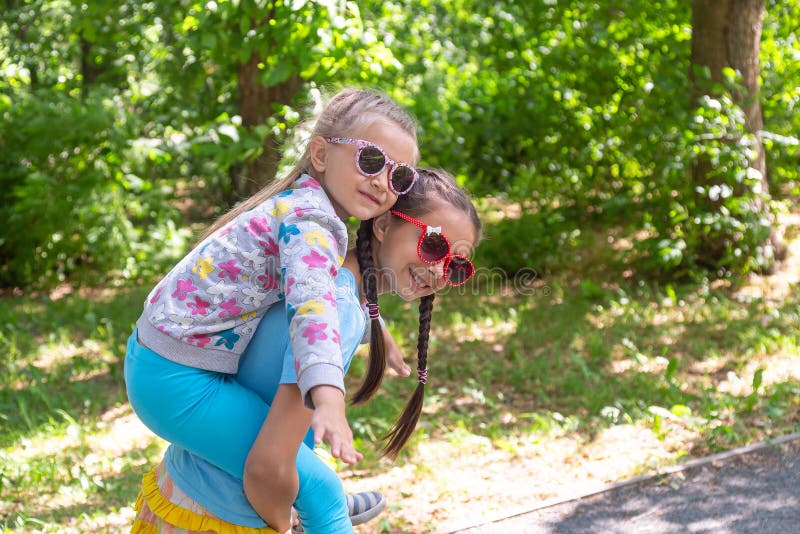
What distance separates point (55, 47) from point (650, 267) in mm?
7317

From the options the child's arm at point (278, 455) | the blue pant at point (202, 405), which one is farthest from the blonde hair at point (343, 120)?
the child's arm at point (278, 455)

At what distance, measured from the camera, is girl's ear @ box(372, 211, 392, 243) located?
2.35 metres

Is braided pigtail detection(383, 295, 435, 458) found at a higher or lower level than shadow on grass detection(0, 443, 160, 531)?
higher

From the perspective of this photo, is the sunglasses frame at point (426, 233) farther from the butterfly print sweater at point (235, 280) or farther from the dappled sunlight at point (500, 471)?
the dappled sunlight at point (500, 471)

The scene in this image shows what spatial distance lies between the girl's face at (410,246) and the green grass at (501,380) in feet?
4.68

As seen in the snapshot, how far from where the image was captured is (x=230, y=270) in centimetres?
201


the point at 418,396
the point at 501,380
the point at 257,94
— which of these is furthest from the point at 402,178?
the point at 257,94

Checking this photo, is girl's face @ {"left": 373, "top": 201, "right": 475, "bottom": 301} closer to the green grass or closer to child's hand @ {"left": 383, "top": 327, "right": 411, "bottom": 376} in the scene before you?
child's hand @ {"left": 383, "top": 327, "right": 411, "bottom": 376}

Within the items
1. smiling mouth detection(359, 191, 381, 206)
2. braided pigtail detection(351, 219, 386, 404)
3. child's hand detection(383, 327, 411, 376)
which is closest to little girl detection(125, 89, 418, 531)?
smiling mouth detection(359, 191, 381, 206)

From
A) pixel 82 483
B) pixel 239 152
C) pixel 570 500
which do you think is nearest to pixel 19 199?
pixel 239 152

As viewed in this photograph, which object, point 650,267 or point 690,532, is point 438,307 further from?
point 690,532

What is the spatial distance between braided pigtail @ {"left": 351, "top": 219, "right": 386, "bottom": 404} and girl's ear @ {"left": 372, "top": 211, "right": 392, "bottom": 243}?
14mm

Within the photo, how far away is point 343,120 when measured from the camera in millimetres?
2252

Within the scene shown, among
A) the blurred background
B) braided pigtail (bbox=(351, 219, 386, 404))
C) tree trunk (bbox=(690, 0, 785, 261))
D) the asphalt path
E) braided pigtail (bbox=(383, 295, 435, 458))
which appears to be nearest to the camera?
braided pigtail (bbox=(351, 219, 386, 404))
